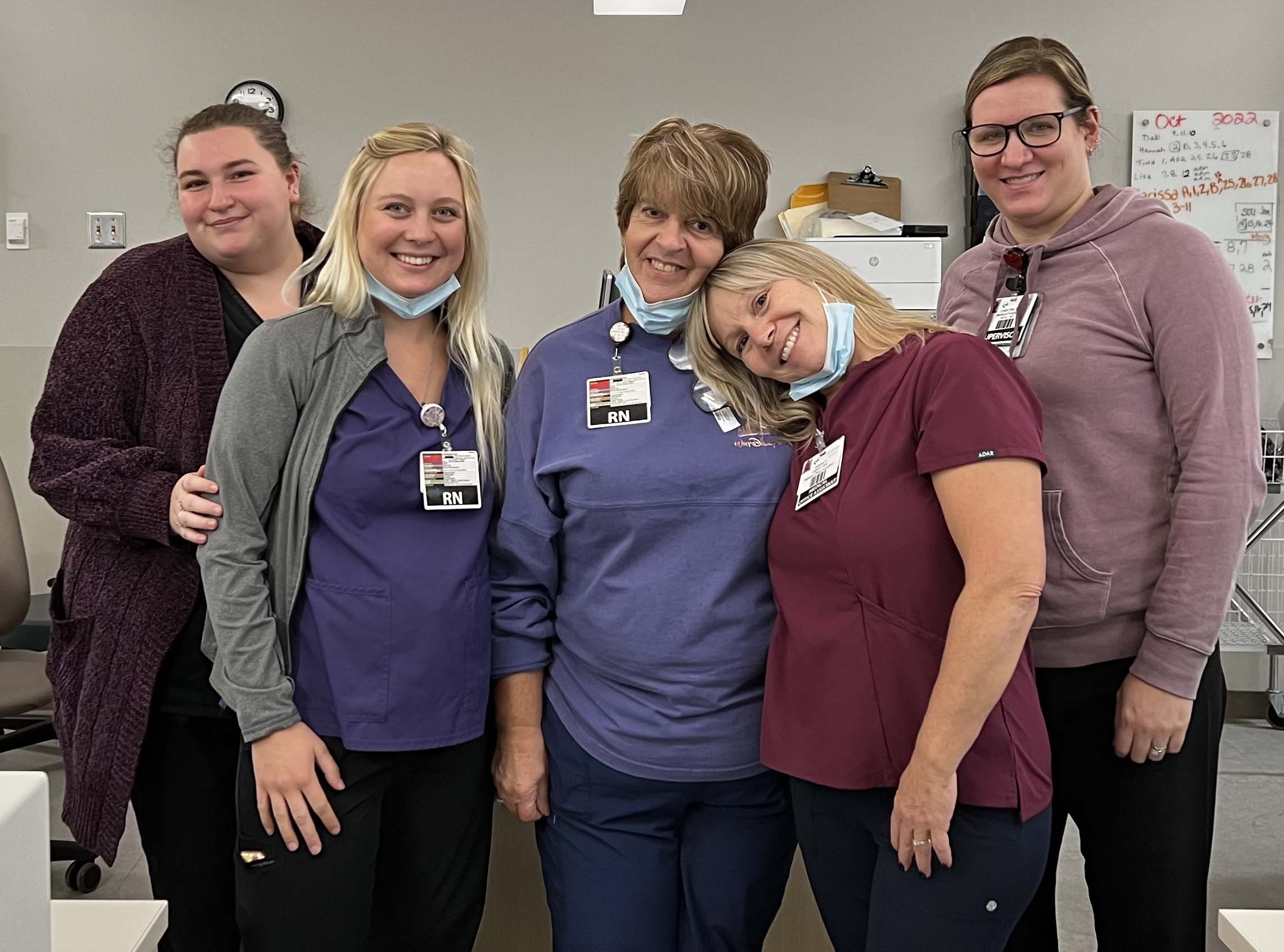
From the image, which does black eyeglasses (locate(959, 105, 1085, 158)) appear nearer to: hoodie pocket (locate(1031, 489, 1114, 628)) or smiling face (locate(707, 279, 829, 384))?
smiling face (locate(707, 279, 829, 384))

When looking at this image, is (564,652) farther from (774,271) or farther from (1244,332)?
(1244,332)

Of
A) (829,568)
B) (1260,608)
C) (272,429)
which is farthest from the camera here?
(1260,608)

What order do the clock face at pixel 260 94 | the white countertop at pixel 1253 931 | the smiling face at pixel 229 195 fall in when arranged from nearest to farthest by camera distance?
the white countertop at pixel 1253 931 < the smiling face at pixel 229 195 < the clock face at pixel 260 94

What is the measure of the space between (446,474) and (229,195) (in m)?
0.60

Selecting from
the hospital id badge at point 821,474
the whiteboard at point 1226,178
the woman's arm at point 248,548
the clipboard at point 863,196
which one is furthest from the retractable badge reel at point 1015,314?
the whiteboard at point 1226,178

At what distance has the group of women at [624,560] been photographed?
1473 millimetres

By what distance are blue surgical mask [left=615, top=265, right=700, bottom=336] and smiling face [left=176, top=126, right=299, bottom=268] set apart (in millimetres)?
609

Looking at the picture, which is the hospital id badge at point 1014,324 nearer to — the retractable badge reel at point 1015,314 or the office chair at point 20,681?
the retractable badge reel at point 1015,314

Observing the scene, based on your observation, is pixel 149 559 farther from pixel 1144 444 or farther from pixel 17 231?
pixel 17 231

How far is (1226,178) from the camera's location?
15.3 feet

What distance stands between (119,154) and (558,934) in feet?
13.8

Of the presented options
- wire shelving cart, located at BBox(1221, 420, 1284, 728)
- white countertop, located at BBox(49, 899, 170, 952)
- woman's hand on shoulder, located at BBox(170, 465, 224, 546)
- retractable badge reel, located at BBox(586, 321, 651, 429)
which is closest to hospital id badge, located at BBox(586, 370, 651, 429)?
retractable badge reel, located at BBox(586, 321, 651, 429)

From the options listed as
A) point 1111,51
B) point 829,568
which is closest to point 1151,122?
point 1111,51

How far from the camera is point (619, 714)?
1.55m
